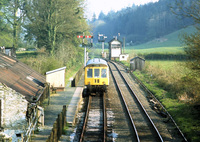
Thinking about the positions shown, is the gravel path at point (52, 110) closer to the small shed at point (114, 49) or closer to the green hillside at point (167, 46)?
the small shed at point (114, 49)

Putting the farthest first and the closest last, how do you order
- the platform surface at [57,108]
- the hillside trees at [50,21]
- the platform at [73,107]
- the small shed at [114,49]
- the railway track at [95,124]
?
1. the small shed at [114,49]
2. the hillside trees at [50,21]
3. the platform at [73,107]
4. the platform surface at [57,108]
5. the railway track at [95,124]

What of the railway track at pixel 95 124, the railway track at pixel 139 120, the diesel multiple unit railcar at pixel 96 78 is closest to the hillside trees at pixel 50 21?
the diesel multiple unit railcar at pixel 96 78

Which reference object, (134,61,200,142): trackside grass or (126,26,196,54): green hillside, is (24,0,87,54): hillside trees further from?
(126,26,196,54): green hillside

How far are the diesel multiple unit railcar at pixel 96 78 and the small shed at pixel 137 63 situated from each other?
57.9 ft

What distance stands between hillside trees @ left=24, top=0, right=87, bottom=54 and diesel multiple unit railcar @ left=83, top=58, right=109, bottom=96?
18.0 meters

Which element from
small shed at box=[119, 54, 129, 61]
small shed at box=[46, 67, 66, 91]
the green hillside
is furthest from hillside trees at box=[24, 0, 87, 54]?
the green hillside

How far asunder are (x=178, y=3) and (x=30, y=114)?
30.0ft

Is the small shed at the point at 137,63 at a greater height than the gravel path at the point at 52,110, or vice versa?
the small shed at the point at 137,63

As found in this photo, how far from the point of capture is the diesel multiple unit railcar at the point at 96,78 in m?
21.8

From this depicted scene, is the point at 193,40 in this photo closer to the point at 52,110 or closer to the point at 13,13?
the point at 52,110

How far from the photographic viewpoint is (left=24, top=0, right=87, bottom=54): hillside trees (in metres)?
38.1

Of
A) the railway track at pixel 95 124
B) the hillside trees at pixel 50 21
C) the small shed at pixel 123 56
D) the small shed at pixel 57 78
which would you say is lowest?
the railway track at pixel 95 124

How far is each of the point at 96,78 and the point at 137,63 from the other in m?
19.0

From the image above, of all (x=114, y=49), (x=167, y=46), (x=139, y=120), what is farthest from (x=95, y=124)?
(x=167, y=46)
